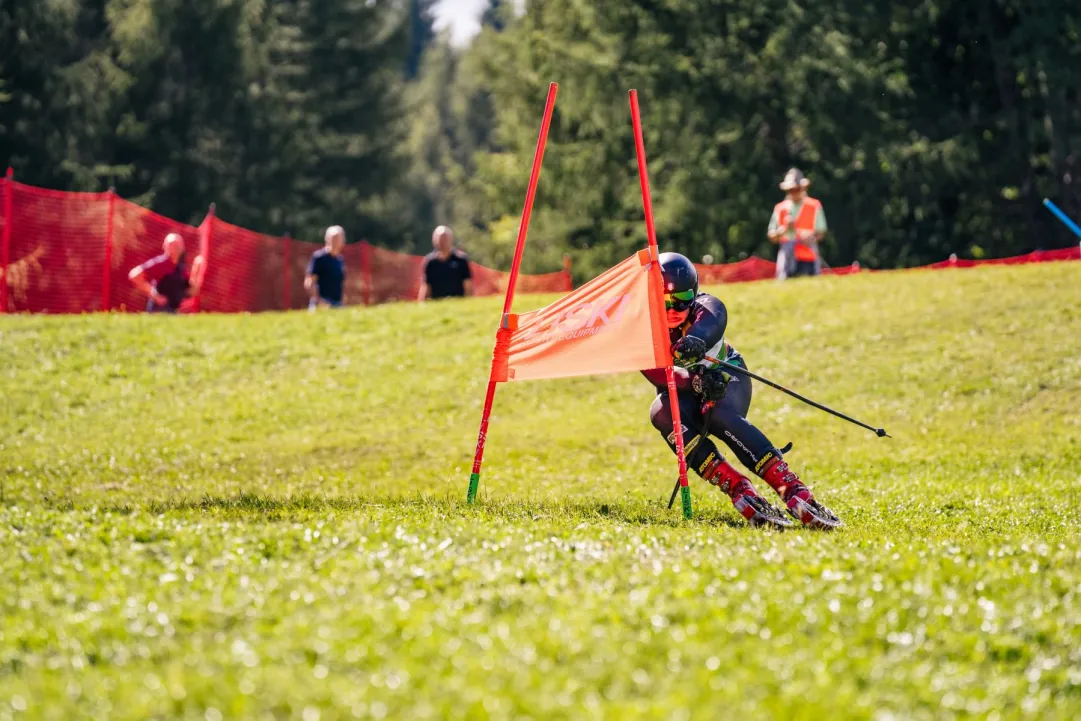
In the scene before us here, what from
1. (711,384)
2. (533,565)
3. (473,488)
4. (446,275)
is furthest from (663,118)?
(533,565)

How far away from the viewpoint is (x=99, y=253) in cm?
2730

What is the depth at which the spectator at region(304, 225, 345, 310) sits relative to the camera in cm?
2489

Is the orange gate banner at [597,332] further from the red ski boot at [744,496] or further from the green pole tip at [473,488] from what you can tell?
the red ski boot at [744,496]

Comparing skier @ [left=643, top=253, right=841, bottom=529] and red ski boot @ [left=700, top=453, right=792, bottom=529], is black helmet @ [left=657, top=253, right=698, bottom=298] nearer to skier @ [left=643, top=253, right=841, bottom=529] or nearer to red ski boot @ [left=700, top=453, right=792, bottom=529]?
skier @ [left=643, top=253, right=841, bottom=529]

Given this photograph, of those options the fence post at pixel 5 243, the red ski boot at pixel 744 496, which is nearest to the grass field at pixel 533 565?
the red ski boot at pixel 744 496

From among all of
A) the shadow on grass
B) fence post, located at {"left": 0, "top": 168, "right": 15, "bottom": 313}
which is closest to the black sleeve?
the shadow on grass

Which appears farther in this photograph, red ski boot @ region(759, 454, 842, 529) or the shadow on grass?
red ski boot @ region(759, 454, 842, 529)

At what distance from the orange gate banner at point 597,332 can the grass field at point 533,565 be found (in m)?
1.16

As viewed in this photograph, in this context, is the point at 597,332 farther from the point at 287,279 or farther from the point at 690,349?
the point at 287,279

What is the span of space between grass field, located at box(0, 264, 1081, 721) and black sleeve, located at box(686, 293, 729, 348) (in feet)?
4.67

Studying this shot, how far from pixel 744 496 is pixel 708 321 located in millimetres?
1380

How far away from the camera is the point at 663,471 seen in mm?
16344

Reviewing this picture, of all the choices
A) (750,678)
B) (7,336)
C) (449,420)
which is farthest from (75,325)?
(750,678)

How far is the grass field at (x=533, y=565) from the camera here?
18.0 ft
